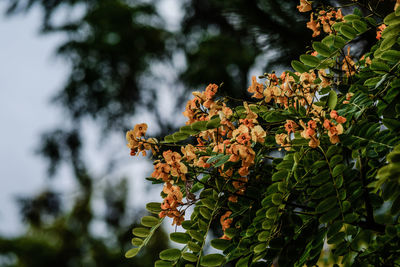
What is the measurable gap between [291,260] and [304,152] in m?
0.19

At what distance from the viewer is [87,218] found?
810cm

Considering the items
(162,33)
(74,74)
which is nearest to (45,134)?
(74,74)

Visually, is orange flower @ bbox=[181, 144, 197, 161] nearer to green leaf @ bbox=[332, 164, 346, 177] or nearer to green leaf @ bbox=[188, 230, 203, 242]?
green leaf @ bbox=[188, 230, 203, 242]

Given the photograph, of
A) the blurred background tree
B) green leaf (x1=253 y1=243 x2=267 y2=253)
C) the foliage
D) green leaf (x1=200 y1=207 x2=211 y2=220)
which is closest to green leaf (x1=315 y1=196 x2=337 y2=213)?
the foliage

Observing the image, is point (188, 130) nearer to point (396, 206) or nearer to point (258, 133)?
point (258, 133)

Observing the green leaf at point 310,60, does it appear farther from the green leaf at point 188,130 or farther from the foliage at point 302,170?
the green leaf at point 188,130

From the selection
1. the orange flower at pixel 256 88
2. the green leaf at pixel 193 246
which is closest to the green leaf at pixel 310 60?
the orange flower at pixel 256 88

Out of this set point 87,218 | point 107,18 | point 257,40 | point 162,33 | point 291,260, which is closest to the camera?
point 291,260

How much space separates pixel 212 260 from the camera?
2.13 feet

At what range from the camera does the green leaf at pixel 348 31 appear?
69 centimetres

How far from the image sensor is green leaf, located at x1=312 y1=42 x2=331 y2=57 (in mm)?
703

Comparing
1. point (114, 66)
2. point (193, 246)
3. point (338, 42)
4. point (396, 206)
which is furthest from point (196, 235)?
point (114, 66)

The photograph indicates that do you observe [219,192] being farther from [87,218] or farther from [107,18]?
[87,218]

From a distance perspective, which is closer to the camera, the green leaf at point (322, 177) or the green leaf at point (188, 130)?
the green leaf at point (322, 177)
